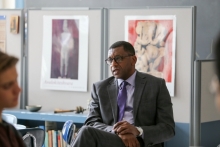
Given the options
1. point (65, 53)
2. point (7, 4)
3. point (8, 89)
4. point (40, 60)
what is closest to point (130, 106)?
point (65, 53)

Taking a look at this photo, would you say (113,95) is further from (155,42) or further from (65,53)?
(65,53)

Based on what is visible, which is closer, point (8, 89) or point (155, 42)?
point (8, 89)

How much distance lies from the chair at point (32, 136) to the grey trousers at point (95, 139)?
0.23 meters

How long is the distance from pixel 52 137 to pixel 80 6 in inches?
55.8

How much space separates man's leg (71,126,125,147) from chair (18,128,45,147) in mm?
232

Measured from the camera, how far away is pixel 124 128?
3.15 metres

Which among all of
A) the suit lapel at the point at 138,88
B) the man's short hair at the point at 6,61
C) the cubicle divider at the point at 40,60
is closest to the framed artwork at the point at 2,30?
the cubicle divider at the point at 40,60

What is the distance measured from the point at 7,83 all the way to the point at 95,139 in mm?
1546

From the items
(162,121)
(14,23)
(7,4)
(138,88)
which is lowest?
(162,121)

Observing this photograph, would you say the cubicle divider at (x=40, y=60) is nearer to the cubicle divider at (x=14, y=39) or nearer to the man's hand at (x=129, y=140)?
the cubicle divider at (x=14, y=39)

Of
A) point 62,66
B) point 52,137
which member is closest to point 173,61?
point 62,66

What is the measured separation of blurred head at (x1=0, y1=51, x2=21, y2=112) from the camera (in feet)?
5.34

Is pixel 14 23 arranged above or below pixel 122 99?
above

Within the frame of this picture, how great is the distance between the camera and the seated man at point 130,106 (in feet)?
10.6
